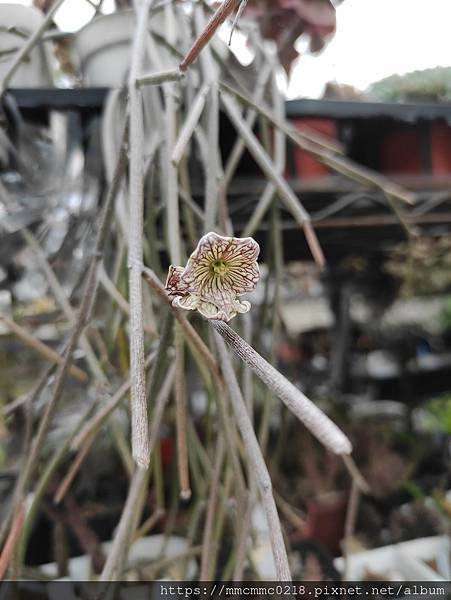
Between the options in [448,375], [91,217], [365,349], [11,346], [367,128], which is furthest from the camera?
[448,375]

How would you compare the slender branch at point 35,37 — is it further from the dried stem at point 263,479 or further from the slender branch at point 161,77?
the dried stem at point 263,479

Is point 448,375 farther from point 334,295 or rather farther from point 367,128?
point 367,128

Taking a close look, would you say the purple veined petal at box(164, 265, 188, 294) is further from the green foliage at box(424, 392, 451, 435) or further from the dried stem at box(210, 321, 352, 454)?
the green foliage at box(424, 392, 451, 435)

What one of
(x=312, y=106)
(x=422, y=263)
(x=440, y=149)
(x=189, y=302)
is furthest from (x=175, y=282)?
(x=422, y=263)

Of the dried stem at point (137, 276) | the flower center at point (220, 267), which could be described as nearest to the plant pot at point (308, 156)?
the dried stem at point (137, 276)

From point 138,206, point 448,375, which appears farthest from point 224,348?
point 448,375

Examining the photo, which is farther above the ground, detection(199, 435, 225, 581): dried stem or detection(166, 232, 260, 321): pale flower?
detection(166, 232, 260, 321): pale flower

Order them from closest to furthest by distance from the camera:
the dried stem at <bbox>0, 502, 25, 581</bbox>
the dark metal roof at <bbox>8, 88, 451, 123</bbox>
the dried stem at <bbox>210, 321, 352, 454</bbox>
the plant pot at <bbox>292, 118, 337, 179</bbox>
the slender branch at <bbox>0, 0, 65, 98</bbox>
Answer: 1. the dried stem at <bbox>210, 321, 352, 454</bbox>
2. the dried stem at <bbox>0, 502, 25, 581</bbox>
3. the slender branch at <bbox>0, 0, 65, 98</bbox>
4. the dark metal roof at <bbox>8, 88, 451, 123</bbox>
5. the plant pot at <bbox>292, 118, 337, 179</bbox>

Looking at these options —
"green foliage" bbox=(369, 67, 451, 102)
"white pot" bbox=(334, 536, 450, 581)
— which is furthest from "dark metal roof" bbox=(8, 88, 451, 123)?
"white pot" bbox=(334, 536, 450, 581)
